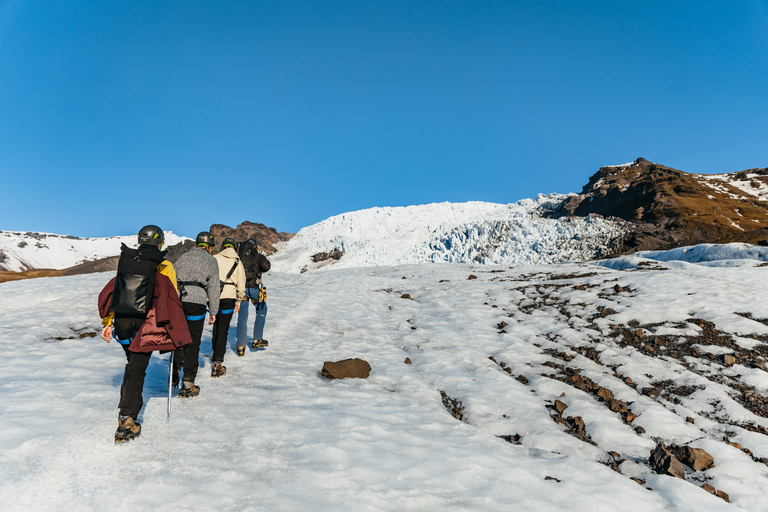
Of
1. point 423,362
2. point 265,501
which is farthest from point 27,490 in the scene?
point 423,362

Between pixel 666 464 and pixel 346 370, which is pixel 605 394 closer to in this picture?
pixel 666 464

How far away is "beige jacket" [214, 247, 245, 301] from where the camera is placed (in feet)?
25.5

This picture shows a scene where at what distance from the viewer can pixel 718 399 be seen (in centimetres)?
725

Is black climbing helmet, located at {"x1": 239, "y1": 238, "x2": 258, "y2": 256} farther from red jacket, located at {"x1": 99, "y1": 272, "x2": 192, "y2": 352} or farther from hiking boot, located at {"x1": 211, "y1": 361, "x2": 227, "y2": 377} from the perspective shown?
red jacket, located at {"x1": 99, "y1": 272, "x2": 192, "y2": 352}

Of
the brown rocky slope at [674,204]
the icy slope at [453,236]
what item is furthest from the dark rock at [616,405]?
the icy slope at [453,236]

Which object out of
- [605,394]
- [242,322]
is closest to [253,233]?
[242,322]

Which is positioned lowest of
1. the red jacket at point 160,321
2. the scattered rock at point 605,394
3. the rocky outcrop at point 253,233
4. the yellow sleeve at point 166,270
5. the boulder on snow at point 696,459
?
the boulder on snow at point 696,459

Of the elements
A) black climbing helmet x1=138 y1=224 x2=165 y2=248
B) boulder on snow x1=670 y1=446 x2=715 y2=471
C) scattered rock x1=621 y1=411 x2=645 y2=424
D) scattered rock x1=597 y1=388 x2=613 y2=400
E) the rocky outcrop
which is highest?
the rocky outcrop

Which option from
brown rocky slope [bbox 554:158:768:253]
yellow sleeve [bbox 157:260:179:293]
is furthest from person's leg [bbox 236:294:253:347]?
brown rocky slope [bbox 554:158:768:253]

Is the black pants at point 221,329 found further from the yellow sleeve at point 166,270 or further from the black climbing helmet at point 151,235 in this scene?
the black climbing helmet at point 151,235

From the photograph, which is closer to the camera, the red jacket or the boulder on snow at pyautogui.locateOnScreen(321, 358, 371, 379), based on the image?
the red jacket

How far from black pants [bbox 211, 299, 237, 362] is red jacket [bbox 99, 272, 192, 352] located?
2.44 metres

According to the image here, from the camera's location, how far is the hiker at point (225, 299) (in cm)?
775

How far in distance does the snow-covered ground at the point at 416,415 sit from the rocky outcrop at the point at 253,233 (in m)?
76.0
